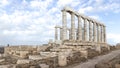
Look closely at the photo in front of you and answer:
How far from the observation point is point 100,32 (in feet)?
225

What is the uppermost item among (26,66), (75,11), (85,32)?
(75,11)

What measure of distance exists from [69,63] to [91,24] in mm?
34963

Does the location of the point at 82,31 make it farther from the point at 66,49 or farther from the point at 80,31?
the point at 66,49

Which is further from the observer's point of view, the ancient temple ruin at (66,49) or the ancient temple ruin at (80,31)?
the ancient temple ruin at (80,31)

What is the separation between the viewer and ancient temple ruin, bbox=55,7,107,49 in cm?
4447

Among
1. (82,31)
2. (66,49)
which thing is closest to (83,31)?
(82,31)

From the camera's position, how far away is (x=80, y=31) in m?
51.3

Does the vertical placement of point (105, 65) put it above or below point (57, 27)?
below

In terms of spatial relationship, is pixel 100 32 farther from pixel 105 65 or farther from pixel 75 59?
pixel 105 65

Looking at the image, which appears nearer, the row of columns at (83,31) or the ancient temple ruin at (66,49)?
the ancient temple ruin at (66,49)

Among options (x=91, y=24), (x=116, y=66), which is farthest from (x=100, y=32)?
(x=116, y=66)

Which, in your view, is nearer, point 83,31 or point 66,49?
point 66,49

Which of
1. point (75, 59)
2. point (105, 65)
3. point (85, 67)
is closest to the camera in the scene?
point (105, 65)

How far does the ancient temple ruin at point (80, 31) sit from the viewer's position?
4447 centimetres
